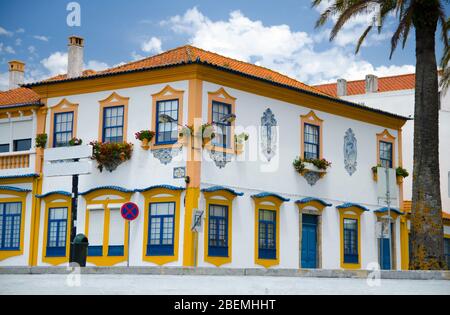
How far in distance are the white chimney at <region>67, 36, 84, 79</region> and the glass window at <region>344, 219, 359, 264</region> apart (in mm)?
12536

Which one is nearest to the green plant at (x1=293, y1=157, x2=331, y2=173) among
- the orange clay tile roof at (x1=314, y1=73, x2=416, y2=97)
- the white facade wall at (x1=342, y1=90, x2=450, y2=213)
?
the white facade wall at (x1=342, y1=90, x2=450, y2=213)

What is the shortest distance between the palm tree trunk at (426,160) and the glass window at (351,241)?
29.7 feet

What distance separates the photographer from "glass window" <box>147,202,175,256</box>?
29172 mm

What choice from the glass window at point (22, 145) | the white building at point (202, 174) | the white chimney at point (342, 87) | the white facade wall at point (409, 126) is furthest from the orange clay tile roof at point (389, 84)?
the glass window at point (22, 145)

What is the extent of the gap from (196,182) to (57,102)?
7.34 m

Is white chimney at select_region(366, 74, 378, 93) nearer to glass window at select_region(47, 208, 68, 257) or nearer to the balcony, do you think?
the balcony

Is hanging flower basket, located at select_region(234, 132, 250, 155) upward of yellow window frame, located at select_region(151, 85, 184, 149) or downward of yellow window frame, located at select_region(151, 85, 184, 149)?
downward

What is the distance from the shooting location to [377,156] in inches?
1441
